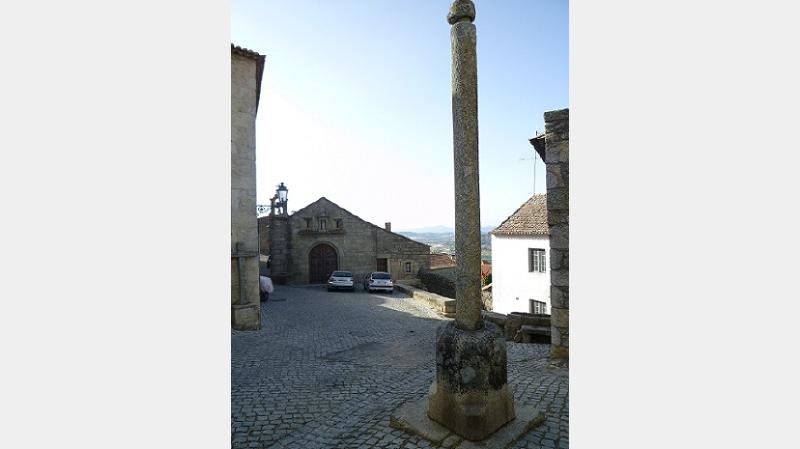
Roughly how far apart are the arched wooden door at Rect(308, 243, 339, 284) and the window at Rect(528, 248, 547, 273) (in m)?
11.5

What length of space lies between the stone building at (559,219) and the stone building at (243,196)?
7372mm

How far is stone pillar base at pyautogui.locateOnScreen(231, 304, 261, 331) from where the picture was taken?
9.65 metres

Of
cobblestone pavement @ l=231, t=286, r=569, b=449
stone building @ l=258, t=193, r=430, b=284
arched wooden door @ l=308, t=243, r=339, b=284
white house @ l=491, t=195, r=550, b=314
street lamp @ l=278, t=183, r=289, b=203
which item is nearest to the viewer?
cobblestone pavement @ l=231, t=286, r=569, b=449

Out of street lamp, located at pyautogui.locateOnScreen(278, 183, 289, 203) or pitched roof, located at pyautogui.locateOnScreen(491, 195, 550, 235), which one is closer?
pitched roof, located at pyautogui.locateOnScreen(491, 195, 550, 235)

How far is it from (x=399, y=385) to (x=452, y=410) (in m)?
1.80

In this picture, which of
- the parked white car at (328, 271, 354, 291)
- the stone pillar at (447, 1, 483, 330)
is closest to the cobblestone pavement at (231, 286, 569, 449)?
the stone pillar at (447, 1, 483, 330)

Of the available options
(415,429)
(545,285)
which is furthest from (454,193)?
(545,285)

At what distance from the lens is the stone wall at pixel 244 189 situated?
9789mm

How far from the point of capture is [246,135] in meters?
10.0

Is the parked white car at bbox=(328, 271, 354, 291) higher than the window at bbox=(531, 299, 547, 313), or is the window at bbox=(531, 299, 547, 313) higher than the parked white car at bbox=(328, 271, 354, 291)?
the parked white car at bbox=(328, 271, 354, 291)

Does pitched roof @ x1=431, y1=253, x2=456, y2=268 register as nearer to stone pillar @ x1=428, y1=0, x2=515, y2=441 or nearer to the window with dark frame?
the window with dark frame

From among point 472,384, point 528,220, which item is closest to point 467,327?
point 472,384

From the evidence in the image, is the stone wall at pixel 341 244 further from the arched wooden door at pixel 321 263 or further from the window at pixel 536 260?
the window at pixel 536 260

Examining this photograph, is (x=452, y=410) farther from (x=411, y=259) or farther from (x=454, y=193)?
(x=411, y=259)
